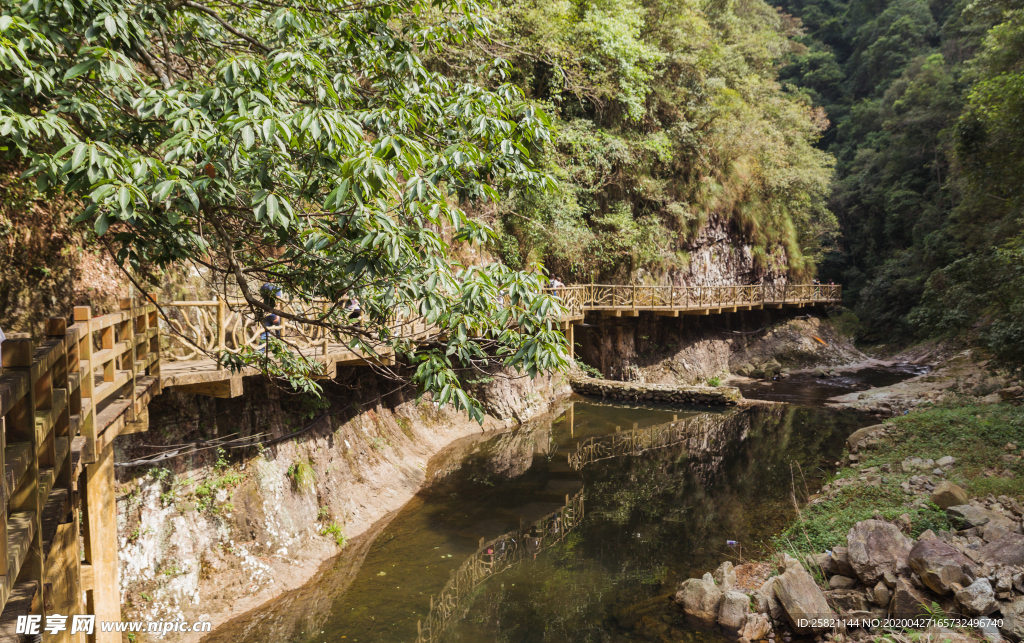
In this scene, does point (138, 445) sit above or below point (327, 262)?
below

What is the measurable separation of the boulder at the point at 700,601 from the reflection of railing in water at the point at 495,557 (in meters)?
2.21

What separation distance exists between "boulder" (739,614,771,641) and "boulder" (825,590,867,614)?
734mm

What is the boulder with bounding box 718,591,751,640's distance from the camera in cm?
586

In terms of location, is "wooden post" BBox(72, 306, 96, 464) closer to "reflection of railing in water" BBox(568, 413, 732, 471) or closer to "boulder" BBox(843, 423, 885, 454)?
"reflection of railing in water" BBox(568, 413, 732, 471)

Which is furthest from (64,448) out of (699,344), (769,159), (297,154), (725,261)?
(769,159)

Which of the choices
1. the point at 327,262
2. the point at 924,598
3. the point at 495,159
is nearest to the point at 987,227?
the point at 924,598

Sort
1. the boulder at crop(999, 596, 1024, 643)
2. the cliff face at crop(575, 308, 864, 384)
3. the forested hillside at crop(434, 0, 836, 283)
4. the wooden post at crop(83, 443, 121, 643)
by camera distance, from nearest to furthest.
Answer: the wooden post at crop(83, 443, 121, 643)
the boulder at crop(999, 596, 1024, 643)
the forested hillside at crop(434, 0, 836, 283)
the cliff face at crop(575, 308, 864, 384)

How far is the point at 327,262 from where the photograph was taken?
3.86 meters

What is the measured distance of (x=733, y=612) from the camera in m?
5.95

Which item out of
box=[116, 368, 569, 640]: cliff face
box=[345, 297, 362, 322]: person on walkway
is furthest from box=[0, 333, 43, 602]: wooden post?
box=[116, 368, 569, 640]: cliff face

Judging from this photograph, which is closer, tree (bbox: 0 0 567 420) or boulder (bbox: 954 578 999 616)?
tree (bbox: 0 0 567 420)

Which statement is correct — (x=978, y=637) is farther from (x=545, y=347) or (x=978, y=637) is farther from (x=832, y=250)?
(x=832, y=250)

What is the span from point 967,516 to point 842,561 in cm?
173

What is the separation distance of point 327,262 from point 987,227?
2124 centimetres
